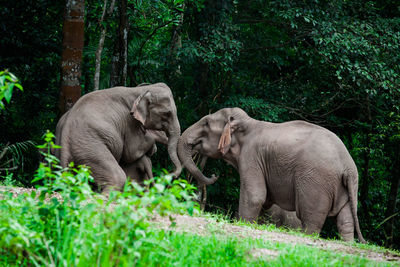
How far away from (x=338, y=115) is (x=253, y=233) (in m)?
8.84

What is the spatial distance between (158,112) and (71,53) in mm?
1765

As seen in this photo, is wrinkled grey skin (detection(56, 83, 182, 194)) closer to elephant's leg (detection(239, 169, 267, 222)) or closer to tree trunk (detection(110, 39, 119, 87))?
elephant's leg (detection(239, 169, 267, 222))

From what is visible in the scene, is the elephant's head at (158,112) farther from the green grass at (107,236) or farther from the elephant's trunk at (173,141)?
the green grass at (107,236)

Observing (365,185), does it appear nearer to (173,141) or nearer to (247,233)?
(173,141)

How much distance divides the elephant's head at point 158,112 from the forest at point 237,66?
64.1 inches

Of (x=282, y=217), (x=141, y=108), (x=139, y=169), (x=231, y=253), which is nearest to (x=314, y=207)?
(x=282, y=217)

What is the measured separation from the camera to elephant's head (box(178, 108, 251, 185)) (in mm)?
10445

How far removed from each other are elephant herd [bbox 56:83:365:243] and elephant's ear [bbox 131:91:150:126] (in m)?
0.02

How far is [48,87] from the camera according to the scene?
1248cm

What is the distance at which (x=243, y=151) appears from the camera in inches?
405

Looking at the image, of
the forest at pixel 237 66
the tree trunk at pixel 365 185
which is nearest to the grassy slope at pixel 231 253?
the forest at pixel 237 66

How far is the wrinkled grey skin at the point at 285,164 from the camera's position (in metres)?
9.25

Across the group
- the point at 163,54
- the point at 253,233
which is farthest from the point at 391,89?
the point at 253,233

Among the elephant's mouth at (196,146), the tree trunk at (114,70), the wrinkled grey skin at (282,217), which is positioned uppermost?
the tree trunk at (114,70)
